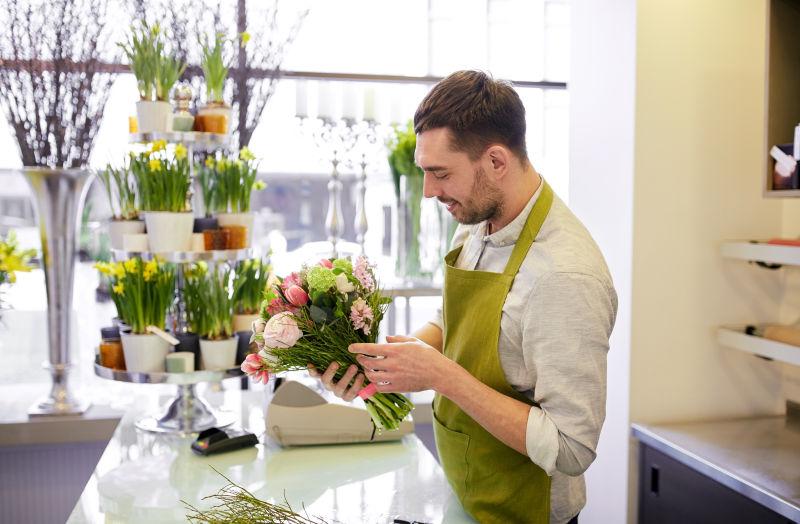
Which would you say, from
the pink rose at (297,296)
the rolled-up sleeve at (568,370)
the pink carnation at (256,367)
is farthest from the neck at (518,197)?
the pink carnation at (256,367)

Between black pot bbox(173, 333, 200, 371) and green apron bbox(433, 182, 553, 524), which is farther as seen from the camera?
black pot bbox(173, 333, 200, 371)

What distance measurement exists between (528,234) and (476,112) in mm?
298

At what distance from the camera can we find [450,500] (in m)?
2.01

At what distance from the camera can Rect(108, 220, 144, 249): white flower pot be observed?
2576 millimetres

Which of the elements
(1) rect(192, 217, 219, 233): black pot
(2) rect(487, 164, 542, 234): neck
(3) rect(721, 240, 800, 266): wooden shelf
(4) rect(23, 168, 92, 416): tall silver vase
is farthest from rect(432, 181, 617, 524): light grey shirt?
(4) rect(23, 168, 92, 416): tall silver vase

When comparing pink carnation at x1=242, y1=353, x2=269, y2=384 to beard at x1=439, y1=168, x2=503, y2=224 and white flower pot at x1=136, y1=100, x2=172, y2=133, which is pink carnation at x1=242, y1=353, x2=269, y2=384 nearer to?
beard at x1=439, y1=168, x2=503, y2=224

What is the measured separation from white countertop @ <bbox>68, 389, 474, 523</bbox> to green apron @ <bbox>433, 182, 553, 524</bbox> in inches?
4.1

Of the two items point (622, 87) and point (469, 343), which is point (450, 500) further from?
point (622, 87)

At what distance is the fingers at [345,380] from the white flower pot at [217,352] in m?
0.81

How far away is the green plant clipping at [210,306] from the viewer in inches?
102

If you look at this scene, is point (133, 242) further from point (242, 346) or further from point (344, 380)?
point (344, 380)

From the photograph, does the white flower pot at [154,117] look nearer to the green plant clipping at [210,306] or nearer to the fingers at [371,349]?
the green plant clipping at [210,306]

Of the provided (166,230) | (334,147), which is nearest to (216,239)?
(166,230)

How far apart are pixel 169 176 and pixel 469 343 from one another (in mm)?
1229
